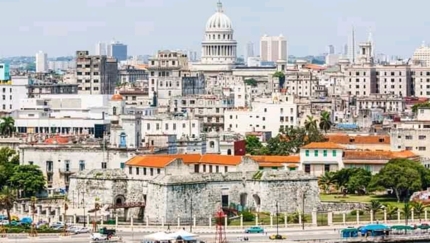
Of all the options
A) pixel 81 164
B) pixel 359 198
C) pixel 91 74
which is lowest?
pixel 359 198

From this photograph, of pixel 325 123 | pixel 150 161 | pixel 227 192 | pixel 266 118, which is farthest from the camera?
pixel 266 118

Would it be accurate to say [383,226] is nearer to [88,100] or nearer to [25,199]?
[25,199]

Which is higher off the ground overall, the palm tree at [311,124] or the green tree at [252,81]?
the green tree at [252,81]

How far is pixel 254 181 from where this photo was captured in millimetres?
83125

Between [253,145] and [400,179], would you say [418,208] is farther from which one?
[253,145]

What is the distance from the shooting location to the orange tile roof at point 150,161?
82875mm

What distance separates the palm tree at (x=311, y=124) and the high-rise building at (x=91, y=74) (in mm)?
41452

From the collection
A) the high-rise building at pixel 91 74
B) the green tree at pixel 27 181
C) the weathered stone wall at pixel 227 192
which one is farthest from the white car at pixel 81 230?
the high-rise building at pixel 91 74

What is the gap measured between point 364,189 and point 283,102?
44.4 metres

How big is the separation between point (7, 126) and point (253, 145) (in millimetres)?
19797

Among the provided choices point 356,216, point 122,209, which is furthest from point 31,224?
point 356,216

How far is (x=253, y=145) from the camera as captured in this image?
4542 inches

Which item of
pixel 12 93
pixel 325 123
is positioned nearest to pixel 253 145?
pixel 325 123

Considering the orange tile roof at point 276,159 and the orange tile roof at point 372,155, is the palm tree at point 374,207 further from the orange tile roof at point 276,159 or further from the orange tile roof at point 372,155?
the orange tile roof at point 372,155
